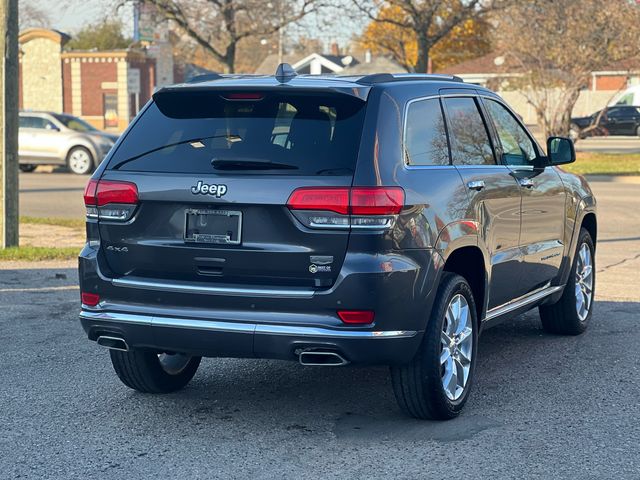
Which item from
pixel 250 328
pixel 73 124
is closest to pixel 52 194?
pixel 73 124

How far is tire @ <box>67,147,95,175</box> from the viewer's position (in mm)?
27422

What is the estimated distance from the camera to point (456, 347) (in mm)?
5988

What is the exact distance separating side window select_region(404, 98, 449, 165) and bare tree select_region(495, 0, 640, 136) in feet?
78.7

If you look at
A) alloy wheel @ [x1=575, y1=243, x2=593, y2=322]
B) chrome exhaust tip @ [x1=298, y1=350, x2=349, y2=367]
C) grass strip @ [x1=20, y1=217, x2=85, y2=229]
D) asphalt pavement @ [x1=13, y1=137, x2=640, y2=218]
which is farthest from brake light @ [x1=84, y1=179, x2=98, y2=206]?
asphalt pavement @ [x1=13, y1=137, x2=640, y2=218]

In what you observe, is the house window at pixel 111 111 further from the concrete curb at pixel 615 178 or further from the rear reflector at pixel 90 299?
the rear reflector at pixel 90 299

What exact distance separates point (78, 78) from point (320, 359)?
5608cm

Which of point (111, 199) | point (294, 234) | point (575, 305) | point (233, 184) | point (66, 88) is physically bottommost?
point (575, 305)

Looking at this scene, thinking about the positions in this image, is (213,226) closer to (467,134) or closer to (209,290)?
(209,290)

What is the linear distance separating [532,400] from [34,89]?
5664cm

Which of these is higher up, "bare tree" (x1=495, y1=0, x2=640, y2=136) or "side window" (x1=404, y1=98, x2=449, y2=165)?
"bare tree" (x1=495, y1=0, x2=640, y2=136)

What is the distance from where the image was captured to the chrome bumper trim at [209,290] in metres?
5.26

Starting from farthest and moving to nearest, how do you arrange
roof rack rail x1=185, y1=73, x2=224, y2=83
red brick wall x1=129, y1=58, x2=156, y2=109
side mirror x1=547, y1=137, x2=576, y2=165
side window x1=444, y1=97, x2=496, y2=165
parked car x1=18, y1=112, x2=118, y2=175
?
red brick wall x1=129, y1=58, x2=156, y2=109 < parked car x1=18, y1=112, x2=118, y2=175 < side mirror x1=547, y1=137, x2=576, y2=165 < side window x1=444, y1=97, x2=496, y2=165 < roof rack rail x1=185, y1=73, x2=224, y2=83

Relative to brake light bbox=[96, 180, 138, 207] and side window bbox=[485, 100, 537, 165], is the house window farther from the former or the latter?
brake light bbox=[96, 180, 138, 207]

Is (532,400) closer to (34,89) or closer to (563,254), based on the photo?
(563,254)
